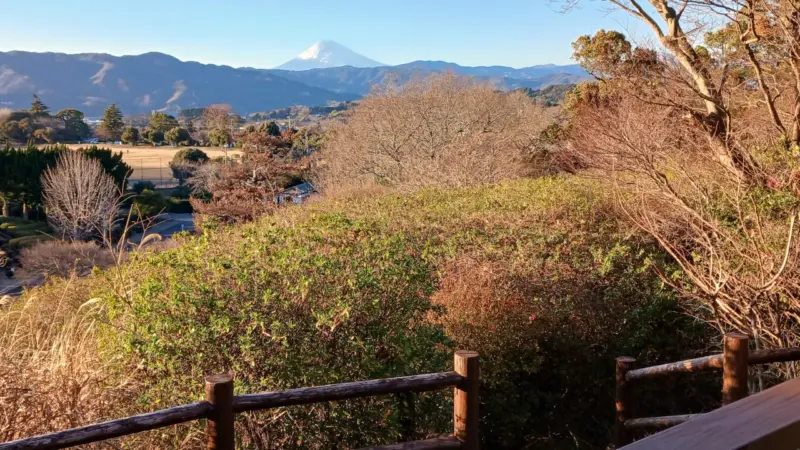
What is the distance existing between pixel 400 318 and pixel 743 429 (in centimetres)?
349

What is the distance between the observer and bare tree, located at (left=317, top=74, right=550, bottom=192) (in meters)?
21.7

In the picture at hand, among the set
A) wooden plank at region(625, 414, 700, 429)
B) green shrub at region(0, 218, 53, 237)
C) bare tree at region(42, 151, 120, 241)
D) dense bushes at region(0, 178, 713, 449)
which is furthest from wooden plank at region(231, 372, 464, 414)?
green shrub at region(0, 218, 53, 237)

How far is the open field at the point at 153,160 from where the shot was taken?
52.9 meters

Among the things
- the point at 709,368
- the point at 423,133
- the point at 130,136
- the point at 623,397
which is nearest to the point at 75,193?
the point at 423,133

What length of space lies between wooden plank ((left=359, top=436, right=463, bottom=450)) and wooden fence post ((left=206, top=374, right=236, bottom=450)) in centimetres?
68

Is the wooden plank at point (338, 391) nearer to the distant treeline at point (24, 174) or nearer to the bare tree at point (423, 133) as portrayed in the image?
the bare tree at point (423, 133)

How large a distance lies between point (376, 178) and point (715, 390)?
19.6 meters

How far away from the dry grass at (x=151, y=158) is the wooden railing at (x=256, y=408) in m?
46.9

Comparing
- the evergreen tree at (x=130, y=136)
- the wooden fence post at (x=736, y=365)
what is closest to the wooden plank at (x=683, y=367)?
the wooden fence post at (x=736, y=365)

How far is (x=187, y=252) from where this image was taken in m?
5.27

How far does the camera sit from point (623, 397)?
4.59 m

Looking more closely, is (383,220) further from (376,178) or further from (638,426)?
(376,178)

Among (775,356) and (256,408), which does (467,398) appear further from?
(775,356)

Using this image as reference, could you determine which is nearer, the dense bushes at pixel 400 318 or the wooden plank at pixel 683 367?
the wooden plank at pixel 683 367
